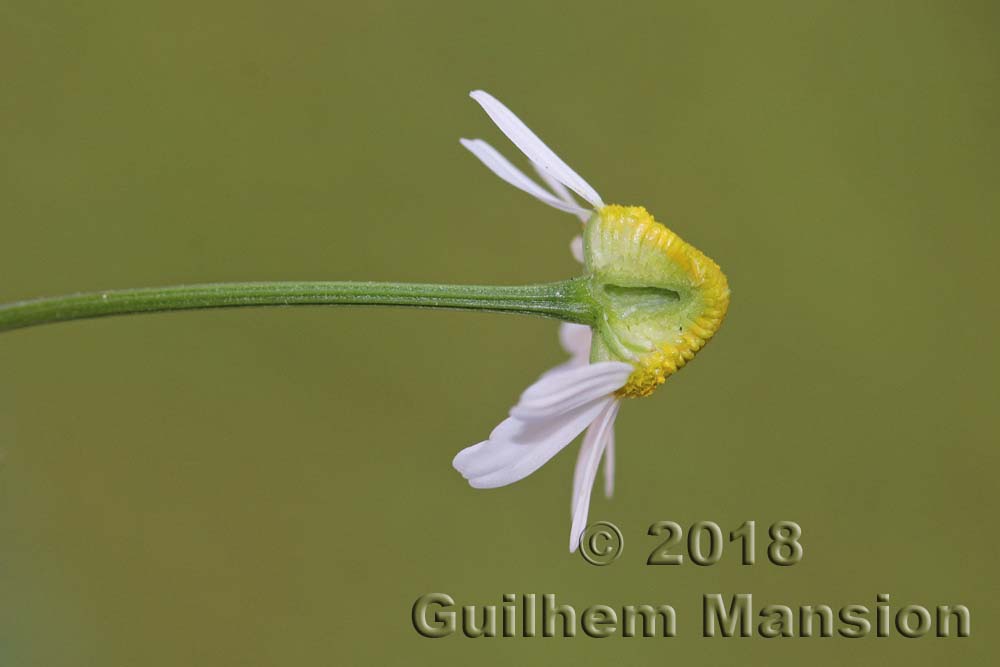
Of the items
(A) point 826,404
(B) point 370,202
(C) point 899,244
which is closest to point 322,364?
(B) point 370,202

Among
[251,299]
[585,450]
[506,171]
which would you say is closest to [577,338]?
[585,450]

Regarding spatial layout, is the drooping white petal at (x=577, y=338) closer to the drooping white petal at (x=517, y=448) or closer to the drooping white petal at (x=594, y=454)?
the drooping white petal at (x=594, y=454)

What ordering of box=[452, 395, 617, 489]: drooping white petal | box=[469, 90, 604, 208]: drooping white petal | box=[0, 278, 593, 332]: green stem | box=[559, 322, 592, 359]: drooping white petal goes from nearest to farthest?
1. box=[0, 278, 593, 332]: green stem
2. box=[452, 395, 617, 489]: drooping white petal
3. box=[469, 90, 604, 208]: drooping white petal
4. box=[559, 322, 592, 359]: drooping white petal

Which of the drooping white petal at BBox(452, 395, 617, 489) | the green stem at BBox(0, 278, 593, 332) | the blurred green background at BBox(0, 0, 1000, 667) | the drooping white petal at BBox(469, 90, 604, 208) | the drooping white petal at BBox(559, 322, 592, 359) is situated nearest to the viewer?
the green stem at BBox(0, 278, 593, 332)

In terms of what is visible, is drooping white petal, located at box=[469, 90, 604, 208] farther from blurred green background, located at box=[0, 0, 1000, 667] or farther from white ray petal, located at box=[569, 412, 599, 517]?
blurred green background, located at box=[0, 0, 1000, 667]

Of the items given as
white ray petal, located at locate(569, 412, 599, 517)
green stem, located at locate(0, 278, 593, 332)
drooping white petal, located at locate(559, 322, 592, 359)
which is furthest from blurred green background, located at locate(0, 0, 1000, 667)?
green stem, located at locate(0, 278, 593, 332)

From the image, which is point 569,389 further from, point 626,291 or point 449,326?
point 449,326
